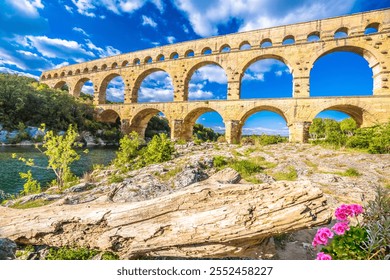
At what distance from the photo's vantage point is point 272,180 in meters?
7.55

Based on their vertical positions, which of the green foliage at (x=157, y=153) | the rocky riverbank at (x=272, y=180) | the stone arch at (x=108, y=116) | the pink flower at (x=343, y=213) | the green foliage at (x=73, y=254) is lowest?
the green foliage at (x=73, y=254)

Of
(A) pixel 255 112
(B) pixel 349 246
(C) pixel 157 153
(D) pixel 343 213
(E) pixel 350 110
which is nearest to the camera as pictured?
(B) pixel 349 246

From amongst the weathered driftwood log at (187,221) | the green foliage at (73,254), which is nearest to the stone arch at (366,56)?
the weathered driftwood log at (187,221)

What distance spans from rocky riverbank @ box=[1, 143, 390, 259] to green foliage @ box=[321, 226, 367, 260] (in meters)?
0.71

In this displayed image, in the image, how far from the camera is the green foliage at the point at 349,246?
219cm

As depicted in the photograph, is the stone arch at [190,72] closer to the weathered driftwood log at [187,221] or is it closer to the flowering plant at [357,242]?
the weathered driftwood log at [187,221]

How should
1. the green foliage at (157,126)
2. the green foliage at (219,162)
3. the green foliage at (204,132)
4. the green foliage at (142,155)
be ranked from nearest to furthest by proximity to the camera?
the green foliage at (219,162)
the green foliage at (142,155)
the green foliage at (157,126)
the green foliage at (204,132)

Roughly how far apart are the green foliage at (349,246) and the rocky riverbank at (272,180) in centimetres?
71

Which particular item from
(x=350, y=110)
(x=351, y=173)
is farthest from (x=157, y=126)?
(x=351, y=173)

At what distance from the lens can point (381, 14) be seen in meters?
17.9

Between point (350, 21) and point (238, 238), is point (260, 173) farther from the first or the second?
point (350, 21)

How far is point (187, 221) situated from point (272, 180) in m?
5.56

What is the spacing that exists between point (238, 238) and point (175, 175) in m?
5.49

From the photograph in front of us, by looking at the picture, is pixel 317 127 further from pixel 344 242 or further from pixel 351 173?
pixel 344 242
